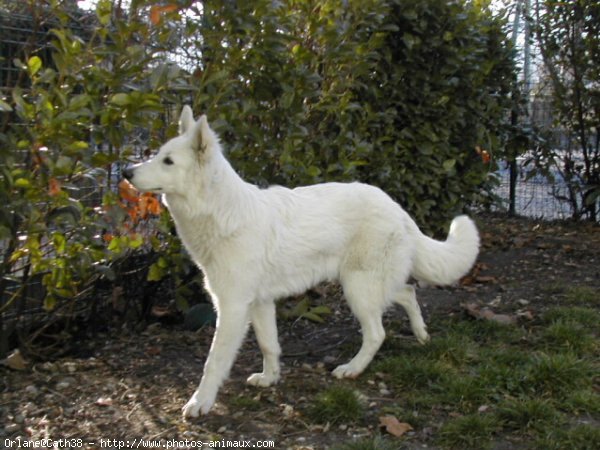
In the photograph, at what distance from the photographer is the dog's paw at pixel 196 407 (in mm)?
3432

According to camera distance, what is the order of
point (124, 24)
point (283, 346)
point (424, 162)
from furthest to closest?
point (424, 162) → point (283, 346) → point (124, 24)

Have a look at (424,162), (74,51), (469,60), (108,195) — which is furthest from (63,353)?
(469,60)

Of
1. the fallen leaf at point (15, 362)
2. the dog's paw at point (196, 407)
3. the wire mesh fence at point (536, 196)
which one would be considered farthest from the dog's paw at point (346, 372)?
the wire mesh fence at point (536, 196)

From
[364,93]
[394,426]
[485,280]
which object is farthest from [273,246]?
[364,93]

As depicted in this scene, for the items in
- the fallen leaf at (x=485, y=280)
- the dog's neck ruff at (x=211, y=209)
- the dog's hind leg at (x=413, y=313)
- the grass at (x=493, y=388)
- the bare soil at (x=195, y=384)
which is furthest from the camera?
the fallen leaf at (x=485, y=280)

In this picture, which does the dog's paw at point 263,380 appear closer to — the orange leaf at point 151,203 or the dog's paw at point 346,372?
the dog's paw at point 346,372

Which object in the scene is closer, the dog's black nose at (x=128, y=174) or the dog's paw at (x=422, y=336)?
the dog's black nose at (x=128, y=174)

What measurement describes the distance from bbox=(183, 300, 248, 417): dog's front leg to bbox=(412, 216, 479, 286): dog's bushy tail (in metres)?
1.28

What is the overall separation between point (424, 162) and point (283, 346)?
2.82 meters

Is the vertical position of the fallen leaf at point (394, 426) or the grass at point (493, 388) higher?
the grass at point (493, 388)

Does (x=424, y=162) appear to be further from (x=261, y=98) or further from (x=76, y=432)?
(x=76, y=432)

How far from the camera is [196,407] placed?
3.44 meters

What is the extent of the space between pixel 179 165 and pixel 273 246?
0.70 metres

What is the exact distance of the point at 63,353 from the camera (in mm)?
4363
